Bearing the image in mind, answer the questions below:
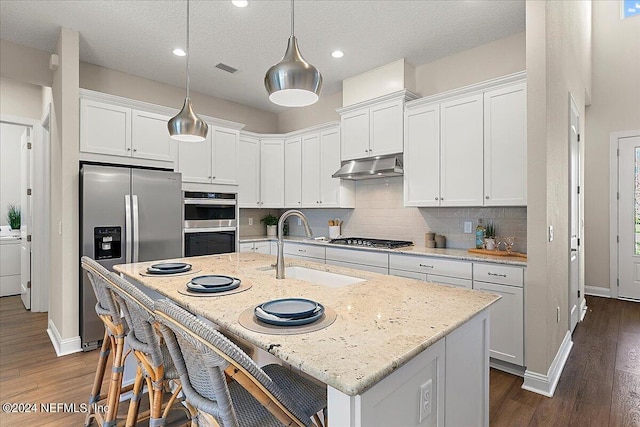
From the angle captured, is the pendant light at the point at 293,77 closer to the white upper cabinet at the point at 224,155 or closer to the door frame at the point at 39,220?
the white upper cabinet at the point at 224,155

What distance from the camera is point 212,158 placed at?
14.3 feet

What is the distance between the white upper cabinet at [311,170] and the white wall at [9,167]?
4776 millimetres

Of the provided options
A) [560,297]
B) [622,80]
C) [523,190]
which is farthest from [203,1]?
[622,80]

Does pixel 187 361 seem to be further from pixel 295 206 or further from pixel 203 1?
pixel 295 206

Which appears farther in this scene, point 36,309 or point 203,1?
point 36,309

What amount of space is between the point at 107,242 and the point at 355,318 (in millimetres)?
2901

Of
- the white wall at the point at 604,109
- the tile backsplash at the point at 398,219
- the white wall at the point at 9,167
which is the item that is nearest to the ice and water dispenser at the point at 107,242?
the tile backsplash at the point at 398,219

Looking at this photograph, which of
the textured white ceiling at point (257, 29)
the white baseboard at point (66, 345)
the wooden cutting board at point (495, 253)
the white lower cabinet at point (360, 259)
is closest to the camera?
the textured white ceiling at point (257, 29)

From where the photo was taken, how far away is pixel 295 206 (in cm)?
499

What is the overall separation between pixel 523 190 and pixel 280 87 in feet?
7.52

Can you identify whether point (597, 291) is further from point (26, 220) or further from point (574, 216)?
point (26, 220)

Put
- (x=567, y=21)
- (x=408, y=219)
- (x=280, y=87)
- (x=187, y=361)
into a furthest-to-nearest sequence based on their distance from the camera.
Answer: (x=408, y=219), (x=567, y=21), (x=280, y=87), (x=187, y=361)

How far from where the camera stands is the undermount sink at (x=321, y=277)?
82.7 inches

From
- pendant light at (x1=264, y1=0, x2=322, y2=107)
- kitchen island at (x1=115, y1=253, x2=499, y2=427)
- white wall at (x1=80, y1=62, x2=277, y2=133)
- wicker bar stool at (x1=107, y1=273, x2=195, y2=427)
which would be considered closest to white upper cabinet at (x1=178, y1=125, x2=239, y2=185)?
white wall at (x1=80, y1=62, x2=277, y2=133)
